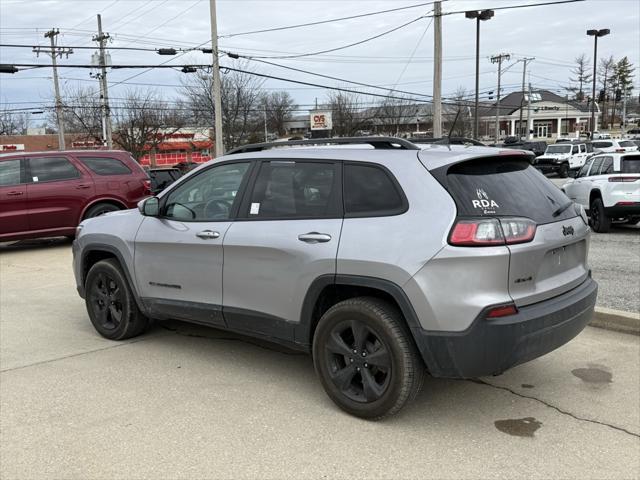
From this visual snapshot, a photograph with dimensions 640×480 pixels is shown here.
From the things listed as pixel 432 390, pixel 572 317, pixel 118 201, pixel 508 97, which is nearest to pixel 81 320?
pixel 432 390

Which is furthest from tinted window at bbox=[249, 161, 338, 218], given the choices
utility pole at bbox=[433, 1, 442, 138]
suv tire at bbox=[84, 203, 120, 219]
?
utility pole at bbox=[433, 1, 442, 138]

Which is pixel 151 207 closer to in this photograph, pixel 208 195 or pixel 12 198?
pixel 208 195

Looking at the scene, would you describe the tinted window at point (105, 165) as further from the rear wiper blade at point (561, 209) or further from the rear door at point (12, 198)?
the rear wiper blade at point (561, 209)

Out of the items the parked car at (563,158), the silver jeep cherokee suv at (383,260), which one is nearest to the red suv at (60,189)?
the silver jeep cherokee suv at (383,260)

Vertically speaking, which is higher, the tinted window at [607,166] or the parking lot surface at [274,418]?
the tinted window at [607,166]

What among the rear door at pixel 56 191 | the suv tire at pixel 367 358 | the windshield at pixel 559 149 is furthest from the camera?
the windshield at pixel 559 149

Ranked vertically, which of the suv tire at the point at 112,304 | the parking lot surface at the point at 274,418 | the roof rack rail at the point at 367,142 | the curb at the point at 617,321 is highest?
the roof rack rail at the point at 367,142

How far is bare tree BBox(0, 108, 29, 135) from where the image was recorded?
223ft

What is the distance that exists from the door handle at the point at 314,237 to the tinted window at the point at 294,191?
0.14 meters

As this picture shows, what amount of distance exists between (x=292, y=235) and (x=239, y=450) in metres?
1.39

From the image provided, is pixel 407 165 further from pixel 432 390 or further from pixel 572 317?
pixel 432 390

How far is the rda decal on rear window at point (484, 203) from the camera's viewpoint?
3.36m

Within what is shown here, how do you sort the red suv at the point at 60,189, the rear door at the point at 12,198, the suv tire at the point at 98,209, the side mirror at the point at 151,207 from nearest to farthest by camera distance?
the side mirror at the point at 151,207, the rear door at the point at 12,198, the red suv at the point at 60,189, the suv tire at the point at 98,209

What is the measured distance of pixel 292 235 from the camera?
390 centimetres
